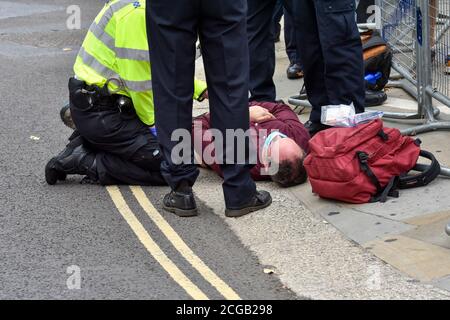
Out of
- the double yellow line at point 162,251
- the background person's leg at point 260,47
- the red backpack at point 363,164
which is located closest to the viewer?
the double yellow line at point 162,251

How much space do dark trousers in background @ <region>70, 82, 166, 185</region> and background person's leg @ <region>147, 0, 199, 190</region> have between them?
69cm

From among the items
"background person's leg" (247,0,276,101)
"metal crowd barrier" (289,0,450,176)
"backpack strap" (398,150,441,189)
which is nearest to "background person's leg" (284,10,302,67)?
"metal crowd barrier" (289,0,450,176)

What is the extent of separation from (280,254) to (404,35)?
3469 millimetres

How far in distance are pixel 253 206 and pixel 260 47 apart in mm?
2020

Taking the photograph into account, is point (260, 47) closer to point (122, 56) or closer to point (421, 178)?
point (122, 56)

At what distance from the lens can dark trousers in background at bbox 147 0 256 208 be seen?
578 centimetres

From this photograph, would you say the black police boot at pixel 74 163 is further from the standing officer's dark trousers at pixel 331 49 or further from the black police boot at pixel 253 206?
the standing officer's dark trousers at pixel 331 49

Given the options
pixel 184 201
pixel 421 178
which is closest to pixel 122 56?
pixel 184 201

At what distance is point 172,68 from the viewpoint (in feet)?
19.3

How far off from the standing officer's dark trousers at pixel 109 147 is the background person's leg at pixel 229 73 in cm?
89

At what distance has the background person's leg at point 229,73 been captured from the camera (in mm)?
5793

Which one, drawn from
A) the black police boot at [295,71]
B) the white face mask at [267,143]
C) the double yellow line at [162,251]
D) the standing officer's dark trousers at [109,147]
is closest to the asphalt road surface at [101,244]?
the double yellow line at [162,251]
